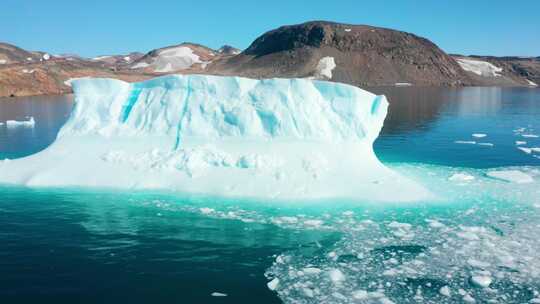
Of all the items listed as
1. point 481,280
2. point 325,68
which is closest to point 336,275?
point 481,280

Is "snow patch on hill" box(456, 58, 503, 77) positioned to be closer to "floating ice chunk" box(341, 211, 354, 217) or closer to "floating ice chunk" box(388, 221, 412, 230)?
"floating ice chunk" box(341, 211, 354, 217)

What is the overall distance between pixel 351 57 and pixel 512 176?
131639 mm

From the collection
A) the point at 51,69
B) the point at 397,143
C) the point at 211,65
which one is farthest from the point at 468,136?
the point at 211,65

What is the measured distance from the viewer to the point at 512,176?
19375mm

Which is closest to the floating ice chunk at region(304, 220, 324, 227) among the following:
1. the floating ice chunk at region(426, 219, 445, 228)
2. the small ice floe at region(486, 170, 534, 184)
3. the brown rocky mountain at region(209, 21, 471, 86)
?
the floating ice chunk at region(426, 219, 445, 228)

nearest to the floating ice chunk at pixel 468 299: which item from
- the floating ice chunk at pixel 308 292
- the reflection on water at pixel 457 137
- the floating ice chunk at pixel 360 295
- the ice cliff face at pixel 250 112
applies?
the floating ice chunk at pixel 360 295

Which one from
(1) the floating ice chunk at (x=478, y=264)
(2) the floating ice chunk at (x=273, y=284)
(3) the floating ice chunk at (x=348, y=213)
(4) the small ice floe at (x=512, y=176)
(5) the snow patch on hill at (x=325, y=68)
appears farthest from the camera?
(5) the snow patch on hill at (x=325, y=68)

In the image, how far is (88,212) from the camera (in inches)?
572

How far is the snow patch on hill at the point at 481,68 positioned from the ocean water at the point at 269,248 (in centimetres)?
15890

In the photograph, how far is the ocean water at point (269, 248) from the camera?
9.12 meters

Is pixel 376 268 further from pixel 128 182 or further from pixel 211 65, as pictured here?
pixel 211 65

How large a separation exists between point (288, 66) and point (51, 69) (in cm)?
6784

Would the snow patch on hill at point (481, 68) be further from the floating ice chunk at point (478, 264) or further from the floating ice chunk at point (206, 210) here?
the floating ice chunk at point (478, 264)

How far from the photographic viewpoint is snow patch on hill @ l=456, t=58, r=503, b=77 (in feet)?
524
